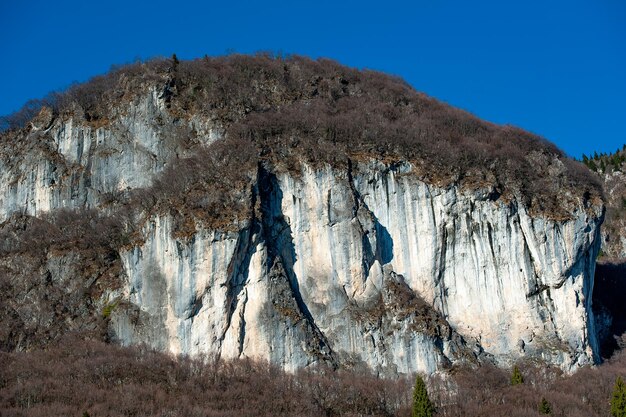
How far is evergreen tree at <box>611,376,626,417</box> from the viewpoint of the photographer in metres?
60.1

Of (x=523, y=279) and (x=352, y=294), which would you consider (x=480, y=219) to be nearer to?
(x=523, y=279)

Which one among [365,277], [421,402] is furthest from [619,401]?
[365,277]

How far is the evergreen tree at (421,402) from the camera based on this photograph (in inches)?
2276

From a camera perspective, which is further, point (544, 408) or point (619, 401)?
point (619, 401)

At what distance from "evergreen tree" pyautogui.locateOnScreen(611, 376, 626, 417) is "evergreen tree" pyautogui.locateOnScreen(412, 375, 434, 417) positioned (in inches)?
470

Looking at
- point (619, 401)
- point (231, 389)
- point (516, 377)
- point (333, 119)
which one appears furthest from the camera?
point (333, 119)

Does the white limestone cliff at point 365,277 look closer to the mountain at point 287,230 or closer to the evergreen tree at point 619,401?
the mountain at point 287,230

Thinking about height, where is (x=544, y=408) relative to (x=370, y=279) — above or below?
below

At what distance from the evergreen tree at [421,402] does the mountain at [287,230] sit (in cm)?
545

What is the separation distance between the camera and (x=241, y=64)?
83312 millimetres

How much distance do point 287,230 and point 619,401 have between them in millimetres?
25479

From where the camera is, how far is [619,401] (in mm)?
60281

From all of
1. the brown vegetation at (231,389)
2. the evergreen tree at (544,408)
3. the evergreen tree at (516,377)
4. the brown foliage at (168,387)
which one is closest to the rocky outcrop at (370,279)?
the brown vegetation at (231,389)

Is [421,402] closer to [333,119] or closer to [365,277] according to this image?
[365,277]
